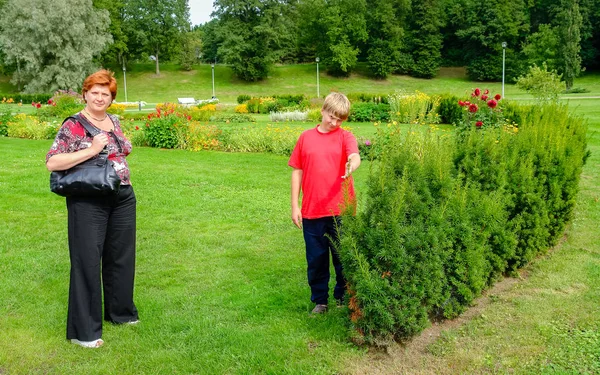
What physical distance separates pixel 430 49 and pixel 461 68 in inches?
248

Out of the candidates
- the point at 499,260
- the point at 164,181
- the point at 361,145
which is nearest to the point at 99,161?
the point at 499,260

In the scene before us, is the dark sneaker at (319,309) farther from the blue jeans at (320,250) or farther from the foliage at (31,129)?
the foliage at (31,129)

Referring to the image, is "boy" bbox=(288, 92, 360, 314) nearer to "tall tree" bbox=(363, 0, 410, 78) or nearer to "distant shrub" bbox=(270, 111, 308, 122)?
"distant shrub" bbox=(270, 111, 308, 122)

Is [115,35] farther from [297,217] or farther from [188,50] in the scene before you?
[297,217]

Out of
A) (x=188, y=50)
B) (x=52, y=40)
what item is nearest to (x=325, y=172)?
(x=52, y=40)

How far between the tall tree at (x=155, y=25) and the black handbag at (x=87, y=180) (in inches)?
2236

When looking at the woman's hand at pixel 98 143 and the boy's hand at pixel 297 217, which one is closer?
the woman's hand at pixel 98 143

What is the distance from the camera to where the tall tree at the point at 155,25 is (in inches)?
2274

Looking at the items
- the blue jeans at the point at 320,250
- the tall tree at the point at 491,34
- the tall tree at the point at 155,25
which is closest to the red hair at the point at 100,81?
the blue jeans at the point at 320,250

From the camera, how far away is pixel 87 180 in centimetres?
337

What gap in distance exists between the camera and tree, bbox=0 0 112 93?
4491 cm

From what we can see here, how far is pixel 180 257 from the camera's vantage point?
556 centimetres

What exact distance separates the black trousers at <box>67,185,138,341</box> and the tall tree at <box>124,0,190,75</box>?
56553 mm

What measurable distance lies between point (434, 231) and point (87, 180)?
6.94 ft
